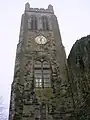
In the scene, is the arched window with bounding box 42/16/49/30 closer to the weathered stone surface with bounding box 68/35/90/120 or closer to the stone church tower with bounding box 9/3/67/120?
the stone church tower with bounding box 9/3/67/120

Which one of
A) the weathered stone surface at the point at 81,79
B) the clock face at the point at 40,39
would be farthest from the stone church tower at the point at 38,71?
the weathered stone surface at the point at 81,79

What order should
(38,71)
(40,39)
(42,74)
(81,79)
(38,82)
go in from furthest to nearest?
(40,39) → (38,71) → (42,74) → (38,82) → (81,79)

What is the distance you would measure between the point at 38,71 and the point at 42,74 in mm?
507

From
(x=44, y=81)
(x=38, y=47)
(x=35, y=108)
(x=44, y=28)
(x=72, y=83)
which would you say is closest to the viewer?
(x=35, y=108)

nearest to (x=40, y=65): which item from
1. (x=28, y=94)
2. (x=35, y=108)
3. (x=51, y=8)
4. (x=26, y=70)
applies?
(x=26, y=70)

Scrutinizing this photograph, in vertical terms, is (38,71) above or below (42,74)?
above

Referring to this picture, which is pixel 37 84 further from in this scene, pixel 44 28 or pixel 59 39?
pixel 44 28

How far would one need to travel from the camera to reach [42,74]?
703 inches

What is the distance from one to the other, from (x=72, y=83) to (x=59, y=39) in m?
6.70

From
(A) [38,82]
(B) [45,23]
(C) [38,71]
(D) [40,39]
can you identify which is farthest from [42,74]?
(B) [45,23]

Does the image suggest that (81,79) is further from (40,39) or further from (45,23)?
(45,23)

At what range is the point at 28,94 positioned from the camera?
15.9 metres

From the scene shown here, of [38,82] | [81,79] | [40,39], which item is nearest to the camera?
[81,79]

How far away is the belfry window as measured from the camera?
56.0 ft
